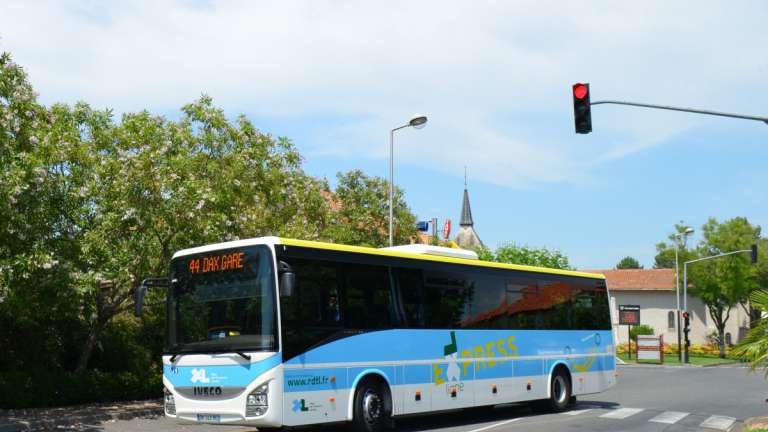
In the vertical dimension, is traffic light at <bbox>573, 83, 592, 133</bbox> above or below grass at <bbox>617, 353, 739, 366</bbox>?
above

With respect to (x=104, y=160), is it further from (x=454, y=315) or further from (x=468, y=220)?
(x=468, y=220)

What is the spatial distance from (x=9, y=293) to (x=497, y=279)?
30.8 ft

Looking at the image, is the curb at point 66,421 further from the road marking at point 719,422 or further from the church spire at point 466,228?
the church spire at point 466,228

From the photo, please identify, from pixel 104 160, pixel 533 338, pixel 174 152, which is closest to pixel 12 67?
pixel 104 160

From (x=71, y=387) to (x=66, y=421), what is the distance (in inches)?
113

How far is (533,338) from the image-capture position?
59.3ft

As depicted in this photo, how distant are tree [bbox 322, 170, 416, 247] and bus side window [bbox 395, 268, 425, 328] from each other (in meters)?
19.9

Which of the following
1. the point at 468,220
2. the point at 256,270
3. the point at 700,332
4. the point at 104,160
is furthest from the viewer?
the point at 468,220

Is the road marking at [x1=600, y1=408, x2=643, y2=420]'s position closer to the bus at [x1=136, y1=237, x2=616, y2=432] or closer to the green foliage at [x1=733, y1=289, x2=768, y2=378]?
the bus at [x1=136, y1=237, x2=616, y2=432]

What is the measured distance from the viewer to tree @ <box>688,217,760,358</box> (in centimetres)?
6450

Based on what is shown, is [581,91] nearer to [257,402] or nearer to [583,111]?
[583,111]

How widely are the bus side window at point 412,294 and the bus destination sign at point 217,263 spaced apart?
3.16m

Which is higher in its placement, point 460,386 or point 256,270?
point 256,270

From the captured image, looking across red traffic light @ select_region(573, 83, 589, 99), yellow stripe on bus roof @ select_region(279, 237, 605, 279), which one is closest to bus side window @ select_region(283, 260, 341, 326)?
yellow stripe on bus roof @ select_region(279, 237, 605, 279)
